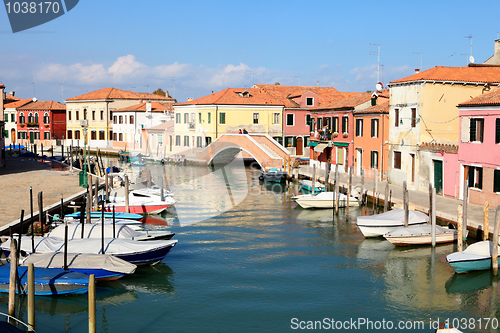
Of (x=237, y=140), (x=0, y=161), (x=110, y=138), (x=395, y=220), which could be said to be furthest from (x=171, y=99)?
(x=395, y=220)

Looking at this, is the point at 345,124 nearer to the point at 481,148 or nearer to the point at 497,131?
the point at 481,148

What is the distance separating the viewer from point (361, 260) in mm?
18375

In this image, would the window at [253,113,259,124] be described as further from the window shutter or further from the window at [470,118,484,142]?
the window at [470,118,484,142]

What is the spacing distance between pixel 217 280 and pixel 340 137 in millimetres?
24939

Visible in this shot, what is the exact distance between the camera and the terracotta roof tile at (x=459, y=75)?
27.8 m

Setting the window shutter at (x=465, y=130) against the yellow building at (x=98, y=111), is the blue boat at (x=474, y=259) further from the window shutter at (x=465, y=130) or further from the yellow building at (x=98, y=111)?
the yellow building at (x=98, y=111)

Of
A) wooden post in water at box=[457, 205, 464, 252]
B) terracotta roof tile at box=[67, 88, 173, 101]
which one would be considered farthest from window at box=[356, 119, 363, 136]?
terracotta roof tile at box=[67, 88, 173, 101]

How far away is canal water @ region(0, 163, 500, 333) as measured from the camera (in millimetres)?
13016

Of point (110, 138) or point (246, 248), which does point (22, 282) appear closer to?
point (246, 248)

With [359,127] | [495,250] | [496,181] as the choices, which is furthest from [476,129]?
[359,127]

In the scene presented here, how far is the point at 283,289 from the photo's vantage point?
1525cm

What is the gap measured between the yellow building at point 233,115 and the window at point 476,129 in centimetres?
2719

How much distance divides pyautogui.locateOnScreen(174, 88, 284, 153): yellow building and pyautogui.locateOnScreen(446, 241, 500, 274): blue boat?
33679 mm

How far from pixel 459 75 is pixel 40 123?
60.4 meters
